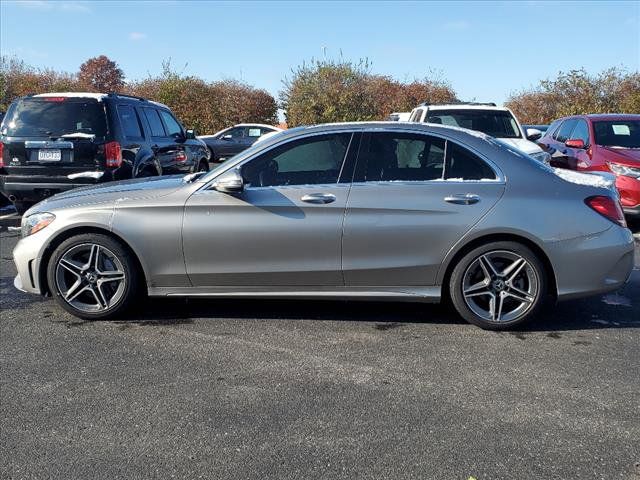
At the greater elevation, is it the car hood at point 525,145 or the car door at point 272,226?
the car hood at point 525,145

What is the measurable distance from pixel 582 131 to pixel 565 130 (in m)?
1.09

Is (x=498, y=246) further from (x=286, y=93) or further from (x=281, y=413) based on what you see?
(x=286, y=93)

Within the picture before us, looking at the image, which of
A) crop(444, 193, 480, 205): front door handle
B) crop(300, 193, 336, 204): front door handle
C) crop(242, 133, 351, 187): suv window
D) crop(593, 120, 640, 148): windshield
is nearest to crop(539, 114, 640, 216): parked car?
crop(593, 120, 640, 148): windshield

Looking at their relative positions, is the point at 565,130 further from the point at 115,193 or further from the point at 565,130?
the point at 115,193

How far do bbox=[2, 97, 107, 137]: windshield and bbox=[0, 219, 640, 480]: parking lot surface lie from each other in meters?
3.29

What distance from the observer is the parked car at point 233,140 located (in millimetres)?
20906

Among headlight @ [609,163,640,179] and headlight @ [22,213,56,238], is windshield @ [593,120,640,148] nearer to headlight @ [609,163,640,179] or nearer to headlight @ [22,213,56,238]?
headlight @ [609,163,640,179]

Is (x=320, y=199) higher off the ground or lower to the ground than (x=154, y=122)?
lower

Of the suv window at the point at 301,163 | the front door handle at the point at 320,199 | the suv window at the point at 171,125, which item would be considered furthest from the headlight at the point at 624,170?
the suv window at the point at 171,125

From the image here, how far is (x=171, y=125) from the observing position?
34.6 ft

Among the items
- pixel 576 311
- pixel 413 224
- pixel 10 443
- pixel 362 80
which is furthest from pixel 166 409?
pixel 362 80

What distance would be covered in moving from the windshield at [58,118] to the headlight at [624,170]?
692 centimetres

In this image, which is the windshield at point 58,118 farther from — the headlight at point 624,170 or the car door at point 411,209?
the headlight at point 624,170

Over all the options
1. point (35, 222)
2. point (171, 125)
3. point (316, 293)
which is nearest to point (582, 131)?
point (171, 125)
